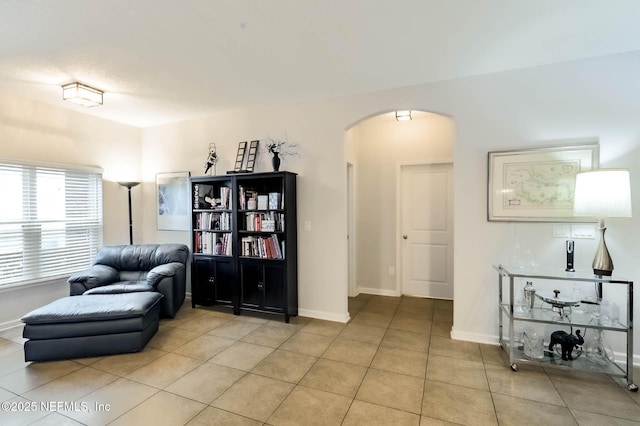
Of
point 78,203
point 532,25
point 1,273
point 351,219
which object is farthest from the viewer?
point 351,219

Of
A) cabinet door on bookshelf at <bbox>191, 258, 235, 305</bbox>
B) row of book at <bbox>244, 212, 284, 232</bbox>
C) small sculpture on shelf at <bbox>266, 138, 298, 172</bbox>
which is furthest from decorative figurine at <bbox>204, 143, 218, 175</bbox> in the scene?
cabinet door on bookshelf at <bbox>191, 258, 235, 305</bbox>

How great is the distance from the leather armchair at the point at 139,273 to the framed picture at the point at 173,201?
0.57m

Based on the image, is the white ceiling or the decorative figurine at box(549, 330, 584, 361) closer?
the white ceiling

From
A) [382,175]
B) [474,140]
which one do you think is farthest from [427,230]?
[474,140]

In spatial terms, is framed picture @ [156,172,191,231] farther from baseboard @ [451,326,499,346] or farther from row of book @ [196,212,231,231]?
baseboard @ [451,326,499,346]

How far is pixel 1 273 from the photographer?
11.1 ft

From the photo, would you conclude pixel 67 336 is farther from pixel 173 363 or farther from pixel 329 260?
pixel 329 260

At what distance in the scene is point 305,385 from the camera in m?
2.35

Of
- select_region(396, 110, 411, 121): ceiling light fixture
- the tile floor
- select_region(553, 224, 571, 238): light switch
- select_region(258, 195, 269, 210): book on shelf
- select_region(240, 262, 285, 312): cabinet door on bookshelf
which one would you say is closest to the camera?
the tile floor

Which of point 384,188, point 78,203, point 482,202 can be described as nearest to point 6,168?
point 78,203

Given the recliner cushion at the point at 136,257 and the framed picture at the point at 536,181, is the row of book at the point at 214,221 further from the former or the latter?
the framed picture at the point at 536,181

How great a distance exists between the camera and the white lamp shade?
2.25 metres

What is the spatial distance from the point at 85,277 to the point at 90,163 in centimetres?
171

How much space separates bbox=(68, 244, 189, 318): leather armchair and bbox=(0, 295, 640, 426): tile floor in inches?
22.3
